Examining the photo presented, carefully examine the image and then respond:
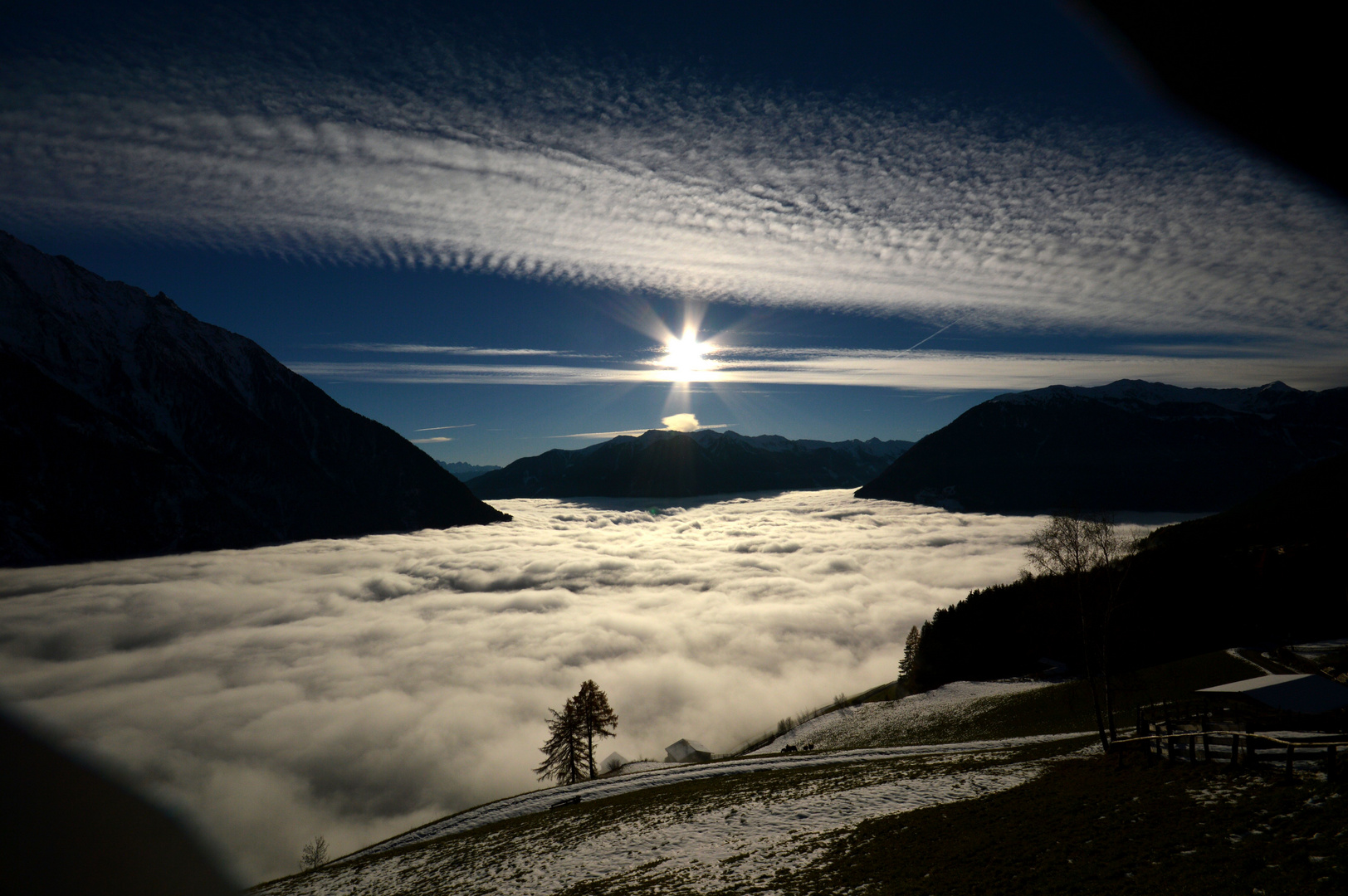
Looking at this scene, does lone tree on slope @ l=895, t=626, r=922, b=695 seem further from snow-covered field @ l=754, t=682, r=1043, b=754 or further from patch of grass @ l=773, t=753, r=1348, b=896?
patch of grass @ l=773, t=753, r=1348, b=896

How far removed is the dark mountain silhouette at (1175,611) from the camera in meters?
64.4

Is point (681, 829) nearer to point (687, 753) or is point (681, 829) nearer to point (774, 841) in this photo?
point (774, 841)

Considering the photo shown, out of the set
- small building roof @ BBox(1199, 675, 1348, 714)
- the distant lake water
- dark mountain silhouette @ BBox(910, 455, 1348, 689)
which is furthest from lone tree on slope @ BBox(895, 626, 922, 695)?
small building roof @ BBox(1199, 675, 1348, 714)

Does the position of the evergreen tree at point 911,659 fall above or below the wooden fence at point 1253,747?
below

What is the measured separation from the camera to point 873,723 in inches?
2244

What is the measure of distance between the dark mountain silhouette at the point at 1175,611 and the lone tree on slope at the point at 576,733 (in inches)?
2160

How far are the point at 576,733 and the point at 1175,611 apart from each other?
80990mm

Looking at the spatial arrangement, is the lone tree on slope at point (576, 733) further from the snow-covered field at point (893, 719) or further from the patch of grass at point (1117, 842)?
the patch of grass at point (1117, 842)

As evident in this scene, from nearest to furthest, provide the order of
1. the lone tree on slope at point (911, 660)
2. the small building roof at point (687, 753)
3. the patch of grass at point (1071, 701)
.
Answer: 1. the patch of grass at point (1071, 701)
2. the small building roof at point (687, 753)
3. the lone tree on slope at point (911, 660)

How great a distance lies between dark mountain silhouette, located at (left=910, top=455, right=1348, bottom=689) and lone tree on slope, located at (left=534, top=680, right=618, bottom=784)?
180 ft

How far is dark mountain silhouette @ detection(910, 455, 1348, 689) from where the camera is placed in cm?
6438

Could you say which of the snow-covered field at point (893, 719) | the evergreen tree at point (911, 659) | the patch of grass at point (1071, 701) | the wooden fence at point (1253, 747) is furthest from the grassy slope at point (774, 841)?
the evergreen tree at point (911, 659)

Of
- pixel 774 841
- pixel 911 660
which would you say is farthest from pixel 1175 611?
pixel 774 841

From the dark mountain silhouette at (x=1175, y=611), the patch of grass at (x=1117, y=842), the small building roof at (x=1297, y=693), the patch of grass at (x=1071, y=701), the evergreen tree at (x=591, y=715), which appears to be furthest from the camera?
the dark mountain silhouette at (x=1175, y=611)
